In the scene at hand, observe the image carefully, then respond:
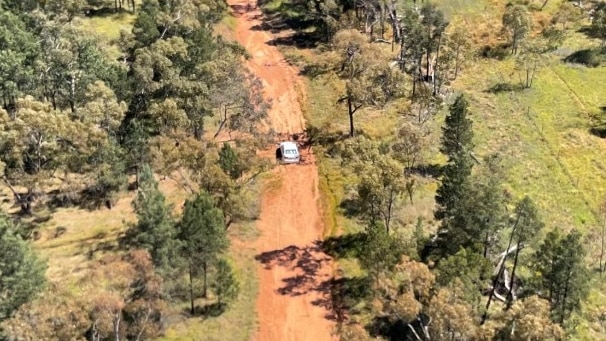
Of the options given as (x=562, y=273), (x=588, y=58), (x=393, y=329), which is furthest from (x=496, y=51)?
(x=393, y=329)

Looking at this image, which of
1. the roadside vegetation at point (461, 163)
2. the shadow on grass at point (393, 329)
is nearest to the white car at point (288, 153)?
the roadside vegetation at point (461, 163)

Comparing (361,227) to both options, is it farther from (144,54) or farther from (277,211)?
(144,54)

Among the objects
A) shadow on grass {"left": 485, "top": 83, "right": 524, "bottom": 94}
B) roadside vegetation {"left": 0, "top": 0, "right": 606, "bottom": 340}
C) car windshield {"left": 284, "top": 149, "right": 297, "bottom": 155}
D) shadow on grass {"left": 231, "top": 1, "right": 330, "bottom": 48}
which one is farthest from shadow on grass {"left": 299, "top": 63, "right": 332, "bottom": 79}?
shadow on grass {"left": 485, "top": 83, "right": 524, "bottom": 94}

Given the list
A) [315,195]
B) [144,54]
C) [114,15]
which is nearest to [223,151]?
[315,195]

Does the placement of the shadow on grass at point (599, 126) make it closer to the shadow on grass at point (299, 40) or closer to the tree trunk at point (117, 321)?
the shadow on grass at point (299, 40)

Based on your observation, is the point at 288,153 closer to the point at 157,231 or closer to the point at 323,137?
the point at 323,137
